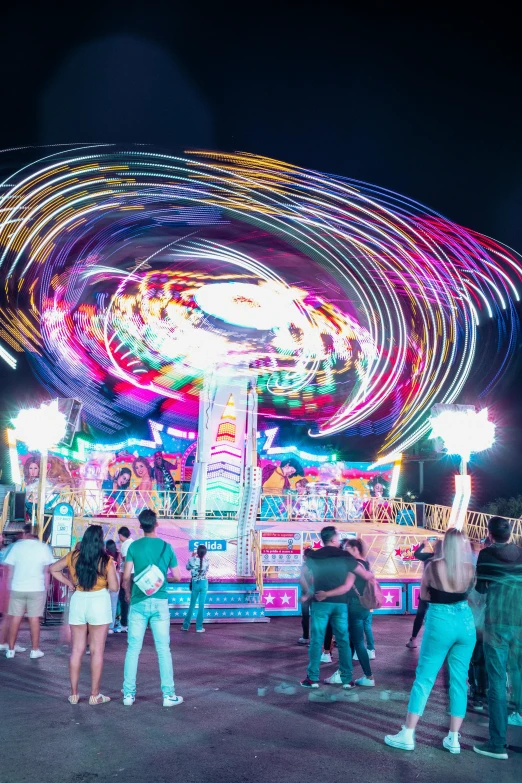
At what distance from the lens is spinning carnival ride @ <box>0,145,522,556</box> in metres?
14.1

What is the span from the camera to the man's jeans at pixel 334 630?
7.05 meters

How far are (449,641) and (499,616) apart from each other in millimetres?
530

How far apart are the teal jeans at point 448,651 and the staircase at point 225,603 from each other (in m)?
7.76

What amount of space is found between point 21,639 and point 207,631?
3116 mm

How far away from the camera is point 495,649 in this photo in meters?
5.39

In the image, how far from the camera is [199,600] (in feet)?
37.6

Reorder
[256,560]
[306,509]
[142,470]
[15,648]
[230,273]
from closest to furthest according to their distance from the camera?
[15,648]
[256,560]
[230,273]
[306,509]
[142,470]

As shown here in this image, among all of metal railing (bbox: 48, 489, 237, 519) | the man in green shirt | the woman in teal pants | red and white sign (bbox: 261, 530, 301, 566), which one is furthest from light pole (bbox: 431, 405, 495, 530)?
metal railing (bbox: 48, 489, 237, 519)

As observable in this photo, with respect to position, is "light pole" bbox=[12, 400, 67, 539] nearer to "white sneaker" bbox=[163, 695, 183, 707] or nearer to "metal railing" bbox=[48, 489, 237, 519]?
"metal railing" bbox=[48, 489, 237, 519]

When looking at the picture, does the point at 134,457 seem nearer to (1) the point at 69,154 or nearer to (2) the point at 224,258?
(2) the point at 224,258

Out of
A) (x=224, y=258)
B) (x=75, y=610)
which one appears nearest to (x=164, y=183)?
(x=224, y=258)

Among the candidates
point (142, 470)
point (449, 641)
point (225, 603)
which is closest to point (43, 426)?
point (225, 603)

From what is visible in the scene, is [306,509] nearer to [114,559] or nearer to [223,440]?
[223,440]

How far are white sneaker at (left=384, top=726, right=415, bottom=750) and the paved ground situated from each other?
3.5 inches
